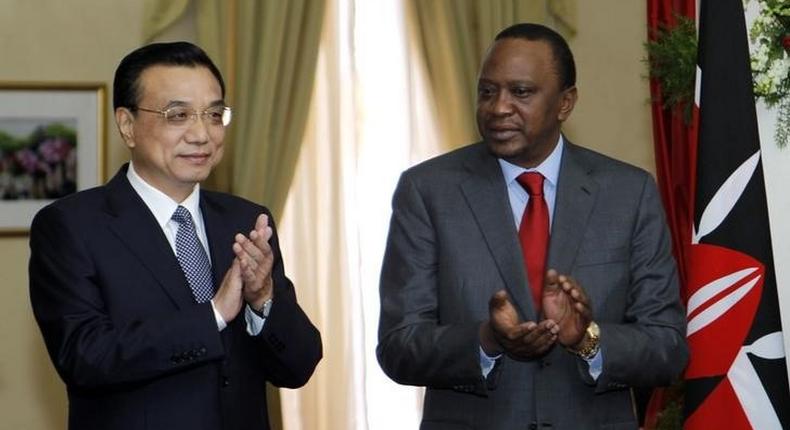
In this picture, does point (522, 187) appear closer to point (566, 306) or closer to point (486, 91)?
point (486, 91)

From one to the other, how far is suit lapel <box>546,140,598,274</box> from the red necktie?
4cm

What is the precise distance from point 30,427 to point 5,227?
98 cm

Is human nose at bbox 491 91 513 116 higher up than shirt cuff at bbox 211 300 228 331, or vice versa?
human nose at bbox 491 91 513 116

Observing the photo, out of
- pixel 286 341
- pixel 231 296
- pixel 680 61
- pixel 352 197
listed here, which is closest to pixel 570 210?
pixel 286 341

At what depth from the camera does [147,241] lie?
2955 millimetres

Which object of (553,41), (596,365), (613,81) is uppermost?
(613,81)

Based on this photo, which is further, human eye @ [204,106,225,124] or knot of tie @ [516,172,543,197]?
knot of tie @ [516,172,543,197]

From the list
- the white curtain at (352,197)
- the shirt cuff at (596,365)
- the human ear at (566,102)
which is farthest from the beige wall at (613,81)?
the shirt cuff at (596,365)

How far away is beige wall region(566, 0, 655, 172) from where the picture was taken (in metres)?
6.66

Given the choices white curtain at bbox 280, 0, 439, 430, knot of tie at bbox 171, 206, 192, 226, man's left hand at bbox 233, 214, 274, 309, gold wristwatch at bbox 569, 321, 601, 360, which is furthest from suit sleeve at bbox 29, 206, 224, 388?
white curtain at bbox 280, 0, 439, 430

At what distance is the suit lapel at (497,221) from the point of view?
10.1 feet

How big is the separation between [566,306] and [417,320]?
0.41 m

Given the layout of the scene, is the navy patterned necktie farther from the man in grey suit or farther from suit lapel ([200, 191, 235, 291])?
the man in grey suit

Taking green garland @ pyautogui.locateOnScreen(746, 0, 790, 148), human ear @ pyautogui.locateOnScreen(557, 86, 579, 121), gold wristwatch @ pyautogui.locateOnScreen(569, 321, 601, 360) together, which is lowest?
gold wristwatch @ pyautogui.locateOnScreen(569, 321, 601, 360)
